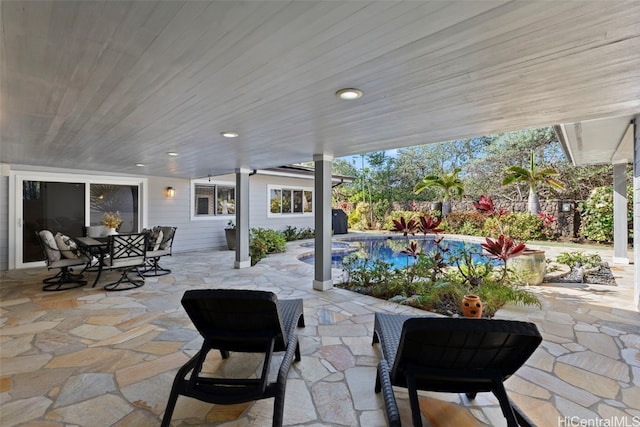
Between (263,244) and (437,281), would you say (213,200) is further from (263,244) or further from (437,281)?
(437,281)

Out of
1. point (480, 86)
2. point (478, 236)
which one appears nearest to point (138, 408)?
point (480, 86)

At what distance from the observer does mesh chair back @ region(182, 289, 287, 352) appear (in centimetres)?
221

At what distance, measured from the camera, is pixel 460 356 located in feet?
6.19

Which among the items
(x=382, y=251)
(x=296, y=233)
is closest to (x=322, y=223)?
(x=382, y=251)

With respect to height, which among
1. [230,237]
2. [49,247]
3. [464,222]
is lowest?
[230,237]

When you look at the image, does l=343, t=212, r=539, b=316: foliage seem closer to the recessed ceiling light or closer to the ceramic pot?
the ceramic pot

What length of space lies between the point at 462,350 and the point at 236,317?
162 cm

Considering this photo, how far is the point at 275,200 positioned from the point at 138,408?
33.8ft

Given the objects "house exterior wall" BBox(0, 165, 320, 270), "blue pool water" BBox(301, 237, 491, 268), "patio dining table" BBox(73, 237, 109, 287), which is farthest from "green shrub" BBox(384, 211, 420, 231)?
"patio dining table" BBox(73, 237, 109, 287)

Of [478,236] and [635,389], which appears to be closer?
[635,389]

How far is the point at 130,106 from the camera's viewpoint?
3.10 m

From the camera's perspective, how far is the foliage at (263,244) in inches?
341

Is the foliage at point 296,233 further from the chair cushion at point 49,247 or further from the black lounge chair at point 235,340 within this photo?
the black lounge chair at point 235,340

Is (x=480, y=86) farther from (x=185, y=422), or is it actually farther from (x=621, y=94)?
(x=185, y=422)
